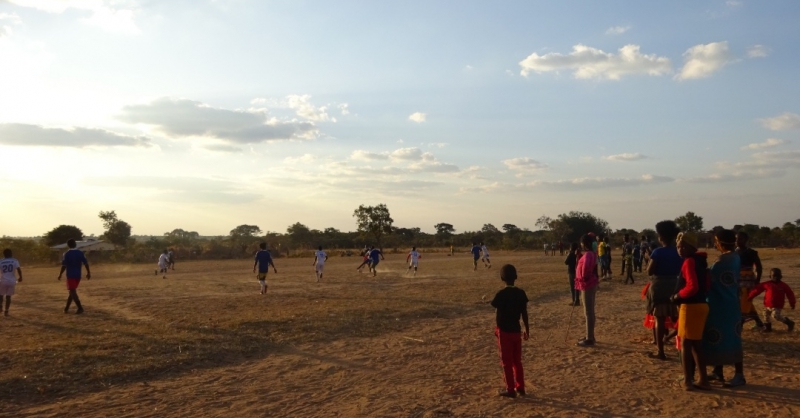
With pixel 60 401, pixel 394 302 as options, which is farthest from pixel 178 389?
pixel 394 302

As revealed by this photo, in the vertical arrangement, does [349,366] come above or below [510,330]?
below

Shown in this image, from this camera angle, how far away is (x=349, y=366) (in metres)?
8.39

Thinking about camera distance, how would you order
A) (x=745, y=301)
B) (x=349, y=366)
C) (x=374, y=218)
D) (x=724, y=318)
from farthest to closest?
1. (x=374, y=218)
2. (x=745, y=301)
3. (x=349, y=366)
4. (x=724, y=318)

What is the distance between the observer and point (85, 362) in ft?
28.3

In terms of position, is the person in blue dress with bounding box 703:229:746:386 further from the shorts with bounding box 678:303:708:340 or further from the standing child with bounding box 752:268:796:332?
the standing child with bounding box 752:268:796:332

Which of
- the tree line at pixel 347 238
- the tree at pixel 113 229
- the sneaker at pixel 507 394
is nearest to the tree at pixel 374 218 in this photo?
the tree line at pixel 347 238

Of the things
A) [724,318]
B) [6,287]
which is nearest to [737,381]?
[724,318]

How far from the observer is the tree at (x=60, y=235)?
68812 mm

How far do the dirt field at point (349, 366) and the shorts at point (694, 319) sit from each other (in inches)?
27.5

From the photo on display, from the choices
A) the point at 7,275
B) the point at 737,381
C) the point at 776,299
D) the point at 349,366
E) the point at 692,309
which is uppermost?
the point at 7,275

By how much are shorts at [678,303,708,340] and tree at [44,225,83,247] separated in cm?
7492

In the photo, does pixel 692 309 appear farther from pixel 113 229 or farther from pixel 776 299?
pixel 113 229

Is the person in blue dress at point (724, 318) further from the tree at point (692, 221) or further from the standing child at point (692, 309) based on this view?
the tree at point (692, 221)

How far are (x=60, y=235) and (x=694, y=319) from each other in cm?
7727
